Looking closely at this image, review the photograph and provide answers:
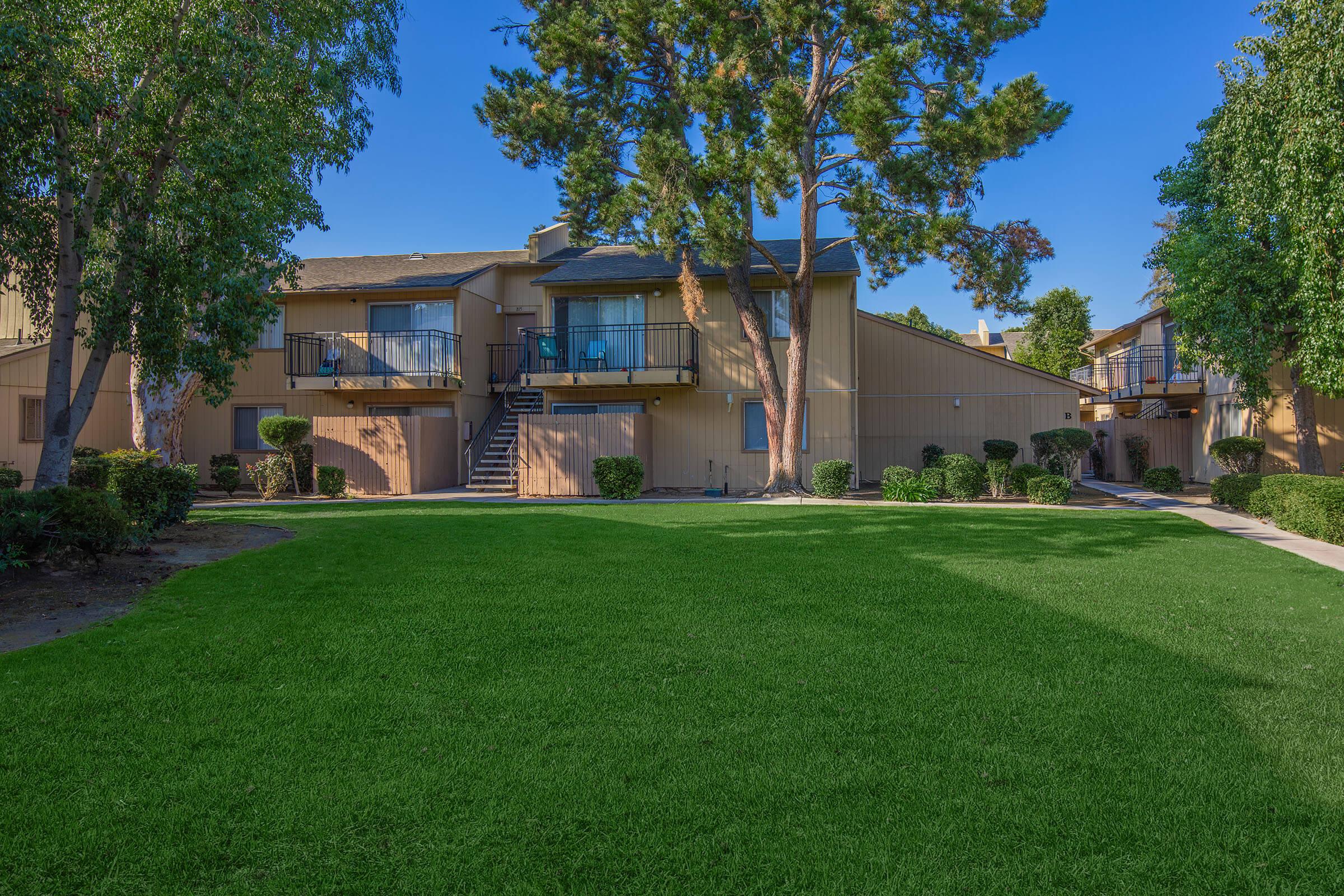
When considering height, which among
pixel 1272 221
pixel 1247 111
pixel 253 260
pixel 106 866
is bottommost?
pixel 106 866

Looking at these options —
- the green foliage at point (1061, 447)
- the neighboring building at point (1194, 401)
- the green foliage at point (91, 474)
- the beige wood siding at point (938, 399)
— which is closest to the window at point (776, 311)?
the beige wood siding at point (938, 399)

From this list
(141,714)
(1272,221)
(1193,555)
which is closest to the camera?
(141,714)

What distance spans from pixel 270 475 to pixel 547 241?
1048 centimetres

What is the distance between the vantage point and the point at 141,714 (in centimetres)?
395

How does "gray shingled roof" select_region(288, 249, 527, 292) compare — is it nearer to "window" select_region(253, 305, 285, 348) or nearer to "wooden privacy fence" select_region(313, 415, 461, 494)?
"window" select_region(253, 305, 285, 348)

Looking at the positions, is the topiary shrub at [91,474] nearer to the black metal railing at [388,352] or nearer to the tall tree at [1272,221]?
the black metal railing at [388,352]

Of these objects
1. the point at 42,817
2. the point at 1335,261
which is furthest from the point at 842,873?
the point at 1335,261

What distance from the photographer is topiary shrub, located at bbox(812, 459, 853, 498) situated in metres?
16.8

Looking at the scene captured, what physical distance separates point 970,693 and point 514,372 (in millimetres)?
19494

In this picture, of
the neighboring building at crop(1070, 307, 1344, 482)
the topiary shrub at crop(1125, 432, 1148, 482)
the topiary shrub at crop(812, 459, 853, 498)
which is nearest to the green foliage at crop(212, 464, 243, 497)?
the topiary shrub at crop(812, 459, 853, 498)

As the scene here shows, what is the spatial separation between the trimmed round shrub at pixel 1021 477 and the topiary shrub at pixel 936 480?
144 cm

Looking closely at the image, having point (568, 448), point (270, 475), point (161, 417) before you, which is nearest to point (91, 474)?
point (270, 475)

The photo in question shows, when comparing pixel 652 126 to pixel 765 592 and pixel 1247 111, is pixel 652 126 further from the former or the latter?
pixel 765 592

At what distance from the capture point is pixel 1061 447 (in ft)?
60.5
